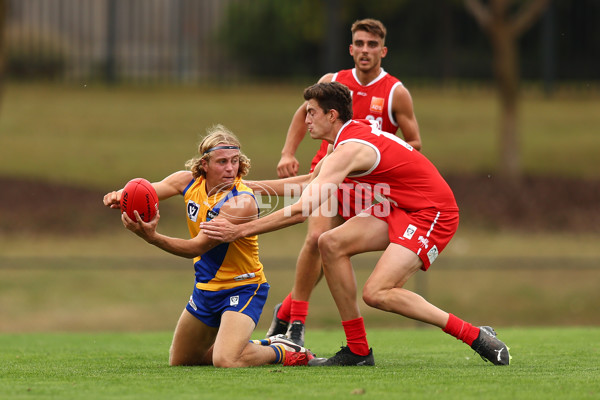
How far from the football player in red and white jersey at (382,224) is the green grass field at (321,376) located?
0.30 metres

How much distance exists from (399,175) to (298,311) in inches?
60.3

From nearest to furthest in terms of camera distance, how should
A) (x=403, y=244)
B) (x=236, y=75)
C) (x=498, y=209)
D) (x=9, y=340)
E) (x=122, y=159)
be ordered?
1. (x=403, y=244)
2. (x=9, y=340)
3. (x=498, y=209)
4. (x=122, y=159)
5. (x=236, y=75)

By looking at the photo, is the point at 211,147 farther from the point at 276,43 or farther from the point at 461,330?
the point at 276,43

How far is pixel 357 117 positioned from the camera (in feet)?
27.1

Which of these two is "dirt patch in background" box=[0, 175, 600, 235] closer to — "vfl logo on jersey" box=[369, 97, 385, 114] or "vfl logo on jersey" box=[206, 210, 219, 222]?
"vfl logo on jersey" box=[369, 97, 385, 114]

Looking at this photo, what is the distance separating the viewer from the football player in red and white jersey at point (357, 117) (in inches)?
309

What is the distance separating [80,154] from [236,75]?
21.7 feet

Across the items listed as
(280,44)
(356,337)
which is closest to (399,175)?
(356,337)

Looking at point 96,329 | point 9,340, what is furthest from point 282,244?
point 9,340

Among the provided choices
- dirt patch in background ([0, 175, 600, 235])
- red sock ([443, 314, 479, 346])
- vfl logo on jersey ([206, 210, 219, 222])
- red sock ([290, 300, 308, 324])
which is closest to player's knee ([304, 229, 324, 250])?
red sock ([290, 300, 308, 324])

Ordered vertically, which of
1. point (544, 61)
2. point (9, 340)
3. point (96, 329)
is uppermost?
point (544, 61)

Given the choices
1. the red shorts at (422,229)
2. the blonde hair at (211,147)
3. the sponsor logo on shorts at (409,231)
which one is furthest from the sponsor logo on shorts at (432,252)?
the blonde hair at (211,147)

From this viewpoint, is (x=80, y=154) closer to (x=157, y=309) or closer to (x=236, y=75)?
(x=236, y=75)

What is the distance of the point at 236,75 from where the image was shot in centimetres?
2772
